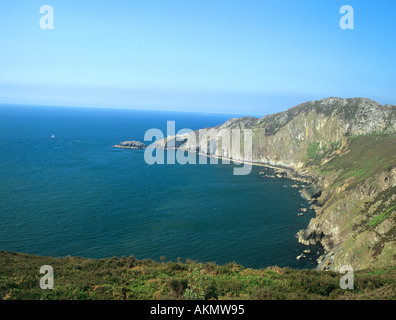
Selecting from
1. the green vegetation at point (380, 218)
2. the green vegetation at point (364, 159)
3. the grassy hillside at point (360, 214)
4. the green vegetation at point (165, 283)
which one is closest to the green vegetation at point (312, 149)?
the green vegetation at point (364, 159)

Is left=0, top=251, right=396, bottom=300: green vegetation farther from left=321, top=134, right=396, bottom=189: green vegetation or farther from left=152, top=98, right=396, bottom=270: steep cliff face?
left=321, top=134, right=396, bottom=189: green vegetation

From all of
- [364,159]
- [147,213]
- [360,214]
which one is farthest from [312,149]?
[147,213]

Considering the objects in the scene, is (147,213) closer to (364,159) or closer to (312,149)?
(364,159)

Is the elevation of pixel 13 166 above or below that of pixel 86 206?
above

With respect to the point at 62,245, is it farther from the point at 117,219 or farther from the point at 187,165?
the point at 187,165

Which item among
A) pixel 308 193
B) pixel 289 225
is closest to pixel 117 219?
pixel 289 225
